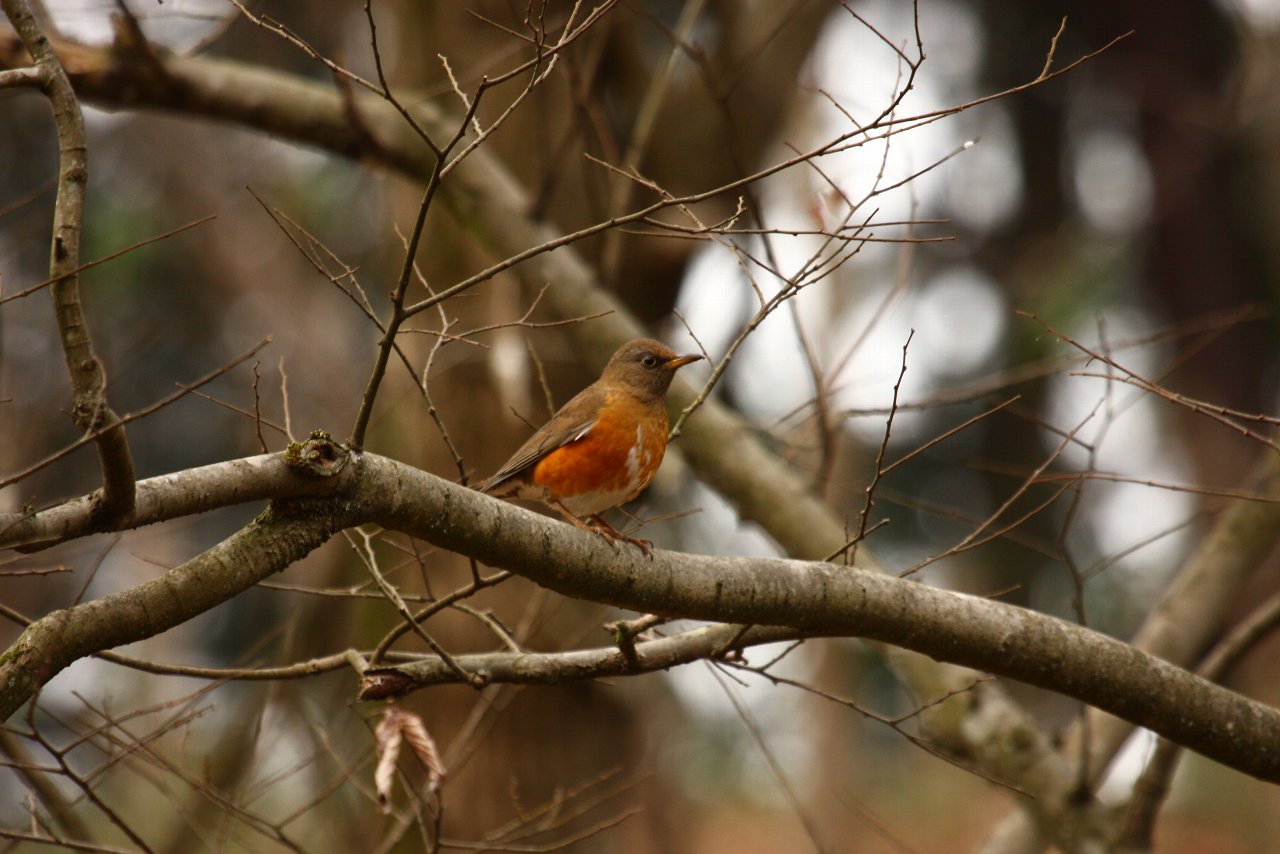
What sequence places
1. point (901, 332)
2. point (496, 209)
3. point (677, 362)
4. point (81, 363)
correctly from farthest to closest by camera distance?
point (901, 332)
point (496, 209)
point (677, 362)
point (81, 363)

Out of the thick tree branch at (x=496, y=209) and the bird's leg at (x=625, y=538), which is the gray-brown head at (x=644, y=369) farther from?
the bird's leg at (x=625, y=538)

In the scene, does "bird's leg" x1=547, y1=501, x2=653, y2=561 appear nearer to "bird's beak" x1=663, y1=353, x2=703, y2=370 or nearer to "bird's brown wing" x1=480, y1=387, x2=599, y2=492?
"bird's brown wing" x1=480, y1=387, x2=599, y2=492

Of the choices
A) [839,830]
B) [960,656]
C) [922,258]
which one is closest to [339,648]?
[839,830]

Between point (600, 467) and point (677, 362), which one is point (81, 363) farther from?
point (677, 362)

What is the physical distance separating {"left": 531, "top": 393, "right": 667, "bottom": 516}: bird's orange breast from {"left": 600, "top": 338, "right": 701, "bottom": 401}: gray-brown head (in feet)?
1.51

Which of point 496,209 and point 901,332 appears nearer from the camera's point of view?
point 496,209

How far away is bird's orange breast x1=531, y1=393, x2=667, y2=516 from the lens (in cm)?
471

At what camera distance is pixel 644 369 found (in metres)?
5.46

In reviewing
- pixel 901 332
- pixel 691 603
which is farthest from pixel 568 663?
pixel 901 332

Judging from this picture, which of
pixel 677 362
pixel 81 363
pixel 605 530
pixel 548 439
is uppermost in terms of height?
pixel 677 362

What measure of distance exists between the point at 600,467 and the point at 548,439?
9.9 inches

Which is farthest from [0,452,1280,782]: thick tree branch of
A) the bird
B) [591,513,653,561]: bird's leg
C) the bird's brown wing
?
the bird's brown wing

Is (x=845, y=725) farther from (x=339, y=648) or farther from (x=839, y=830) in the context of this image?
(x=339, y=648)

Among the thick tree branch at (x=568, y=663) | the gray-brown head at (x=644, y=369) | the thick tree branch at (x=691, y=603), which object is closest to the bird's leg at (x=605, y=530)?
the thick tree branch at (x=691, y=603)
